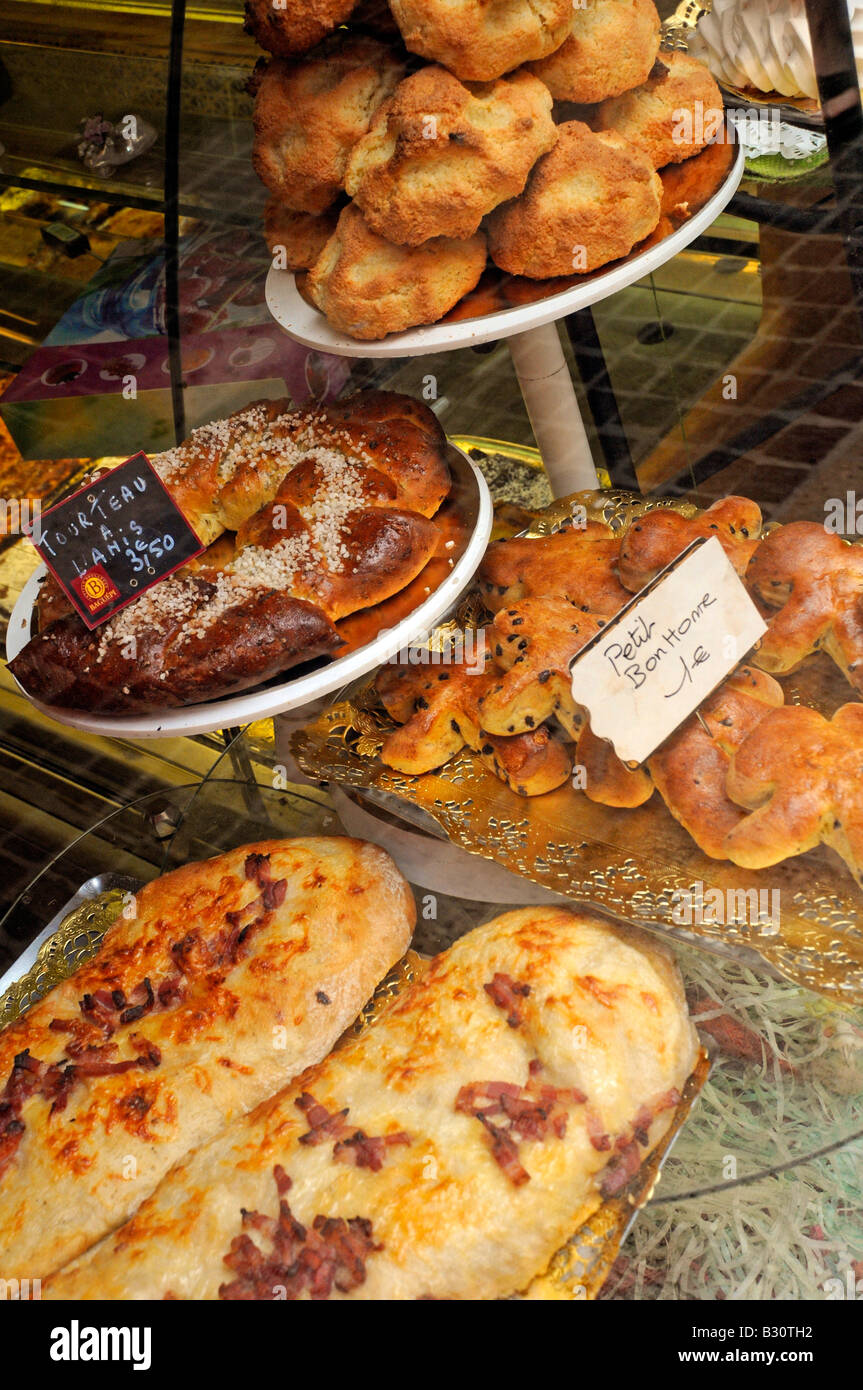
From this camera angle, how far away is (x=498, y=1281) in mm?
1154

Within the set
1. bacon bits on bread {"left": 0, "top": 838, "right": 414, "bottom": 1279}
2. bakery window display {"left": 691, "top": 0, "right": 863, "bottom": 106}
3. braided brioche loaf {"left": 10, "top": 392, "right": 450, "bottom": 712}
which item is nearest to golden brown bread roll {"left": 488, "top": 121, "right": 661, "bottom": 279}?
bakery window display {"left": 691, "top": 0, "right": 863, "bottom": 106}

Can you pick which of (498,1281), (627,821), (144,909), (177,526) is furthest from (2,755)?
(498,1281)

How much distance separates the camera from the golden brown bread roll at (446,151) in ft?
4.66

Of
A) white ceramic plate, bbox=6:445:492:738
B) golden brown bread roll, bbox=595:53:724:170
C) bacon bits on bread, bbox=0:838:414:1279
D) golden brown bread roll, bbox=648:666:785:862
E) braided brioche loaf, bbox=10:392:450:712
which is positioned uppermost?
golden brown bread roll, bbox=595:53:724:170

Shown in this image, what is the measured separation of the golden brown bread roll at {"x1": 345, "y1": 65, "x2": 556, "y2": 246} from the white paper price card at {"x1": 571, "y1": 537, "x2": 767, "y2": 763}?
55 centimetres

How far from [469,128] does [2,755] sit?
1227 millimetres

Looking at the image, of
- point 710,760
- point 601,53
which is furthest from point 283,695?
point 601,53

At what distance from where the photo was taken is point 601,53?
1548mm

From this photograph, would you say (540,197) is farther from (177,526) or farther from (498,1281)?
(498,1281)

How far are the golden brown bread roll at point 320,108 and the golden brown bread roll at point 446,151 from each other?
0.05 meters

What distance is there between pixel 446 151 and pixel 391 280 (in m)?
0.18

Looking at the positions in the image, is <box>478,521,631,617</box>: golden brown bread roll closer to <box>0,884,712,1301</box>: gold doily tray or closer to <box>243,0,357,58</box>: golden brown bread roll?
<box>0,884,712,1301</box>: gold doily tray

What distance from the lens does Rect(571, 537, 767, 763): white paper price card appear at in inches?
52.6
